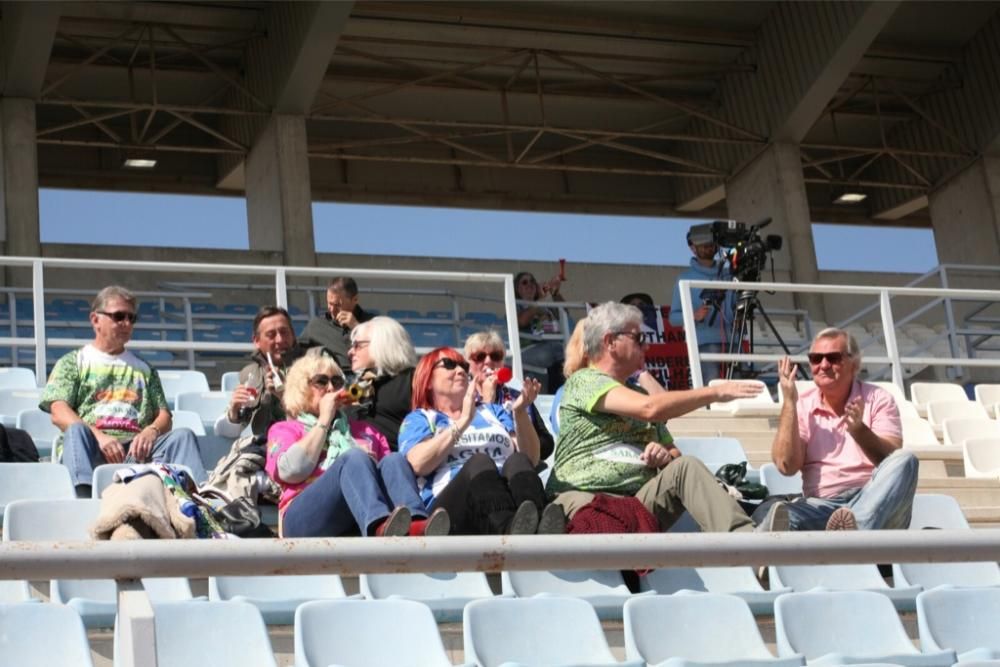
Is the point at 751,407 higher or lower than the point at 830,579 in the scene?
higher

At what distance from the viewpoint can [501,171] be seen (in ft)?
57.7

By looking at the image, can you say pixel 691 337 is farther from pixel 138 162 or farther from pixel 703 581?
pixel 138 162

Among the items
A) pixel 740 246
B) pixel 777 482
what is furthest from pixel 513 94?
pixel 777 482

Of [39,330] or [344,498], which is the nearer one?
[344,498]

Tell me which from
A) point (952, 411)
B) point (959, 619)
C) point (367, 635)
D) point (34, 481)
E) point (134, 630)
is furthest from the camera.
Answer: point (952, 411)

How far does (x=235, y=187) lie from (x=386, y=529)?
1237 centimetres

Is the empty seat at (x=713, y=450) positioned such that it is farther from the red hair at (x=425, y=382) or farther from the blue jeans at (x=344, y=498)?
the blue jeans at (x=344, y=498)

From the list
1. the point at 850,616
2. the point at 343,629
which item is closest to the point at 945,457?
the point at 850,616

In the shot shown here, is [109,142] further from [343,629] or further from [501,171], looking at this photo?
[343,629]

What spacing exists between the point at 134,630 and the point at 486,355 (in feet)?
10.7

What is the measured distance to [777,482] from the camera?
5.80 meters

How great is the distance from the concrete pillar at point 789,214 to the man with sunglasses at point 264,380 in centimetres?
991

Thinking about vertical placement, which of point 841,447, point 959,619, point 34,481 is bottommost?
point 959,619

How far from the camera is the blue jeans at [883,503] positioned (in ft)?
16.3
